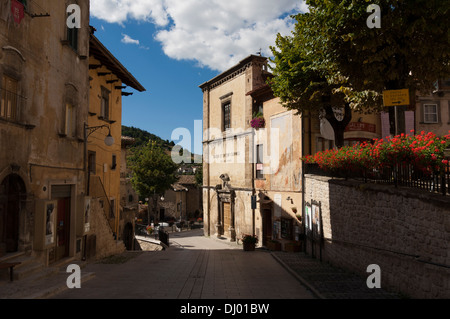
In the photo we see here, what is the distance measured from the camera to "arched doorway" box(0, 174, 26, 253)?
29.8ft

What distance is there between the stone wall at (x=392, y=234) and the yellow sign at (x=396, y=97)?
2605 mm

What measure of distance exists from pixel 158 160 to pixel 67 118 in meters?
28.1

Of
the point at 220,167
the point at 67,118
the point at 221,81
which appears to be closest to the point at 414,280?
the point at 67,118

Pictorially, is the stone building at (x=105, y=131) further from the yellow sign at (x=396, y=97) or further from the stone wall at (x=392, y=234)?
the yellow sign at (x=396, y=97)

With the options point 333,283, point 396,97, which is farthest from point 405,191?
point 333,283

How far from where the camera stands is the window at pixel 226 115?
2747cm

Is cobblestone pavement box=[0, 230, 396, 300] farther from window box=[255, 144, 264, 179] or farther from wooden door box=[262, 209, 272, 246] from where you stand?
window box=[255, 144, 264, 179]

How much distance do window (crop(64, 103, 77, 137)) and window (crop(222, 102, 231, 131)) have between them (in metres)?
16.0

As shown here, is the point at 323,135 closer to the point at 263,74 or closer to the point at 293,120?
the point at 293,120

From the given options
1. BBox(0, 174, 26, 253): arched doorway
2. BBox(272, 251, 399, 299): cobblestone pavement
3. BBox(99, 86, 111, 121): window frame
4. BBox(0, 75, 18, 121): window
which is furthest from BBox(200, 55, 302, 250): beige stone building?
BBox(0, 75, 18, 121): window

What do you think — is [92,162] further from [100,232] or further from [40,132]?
[40,132]

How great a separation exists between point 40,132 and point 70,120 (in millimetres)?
2345

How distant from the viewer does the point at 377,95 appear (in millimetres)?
12617
